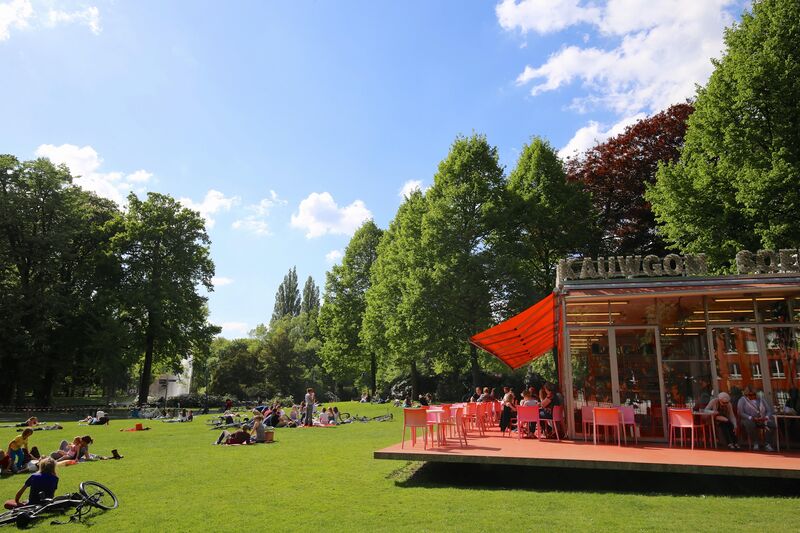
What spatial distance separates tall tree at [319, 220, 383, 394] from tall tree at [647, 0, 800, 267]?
83.2 feet

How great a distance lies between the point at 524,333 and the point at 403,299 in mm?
15205

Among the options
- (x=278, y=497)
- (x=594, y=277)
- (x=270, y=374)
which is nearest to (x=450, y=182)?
(x=594, y=277)

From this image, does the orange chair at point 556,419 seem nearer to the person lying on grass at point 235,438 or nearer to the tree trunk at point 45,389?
the person lying on grass at point 235,438

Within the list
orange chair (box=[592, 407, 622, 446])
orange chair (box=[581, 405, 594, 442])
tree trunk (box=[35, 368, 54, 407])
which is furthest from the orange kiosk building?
tree trunk (box=[35, 368, 54, 407])

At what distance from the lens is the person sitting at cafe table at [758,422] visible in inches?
413

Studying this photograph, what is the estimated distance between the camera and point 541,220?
29516 millimetres

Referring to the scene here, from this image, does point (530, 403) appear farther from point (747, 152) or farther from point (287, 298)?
point (287, 298)

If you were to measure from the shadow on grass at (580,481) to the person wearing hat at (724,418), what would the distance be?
76.2 inches

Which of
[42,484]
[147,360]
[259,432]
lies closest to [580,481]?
[42,484]

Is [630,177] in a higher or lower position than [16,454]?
higher

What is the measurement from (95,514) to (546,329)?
12.5 meters

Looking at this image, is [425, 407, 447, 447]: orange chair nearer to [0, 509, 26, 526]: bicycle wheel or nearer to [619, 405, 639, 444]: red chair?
[619, 405, 639, 444]: red chair

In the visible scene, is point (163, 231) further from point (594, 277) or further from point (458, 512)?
point (458, 512)

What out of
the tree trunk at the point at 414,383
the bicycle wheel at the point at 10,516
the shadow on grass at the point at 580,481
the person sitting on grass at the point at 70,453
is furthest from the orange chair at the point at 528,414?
the tree trunk at the point at 414,383
